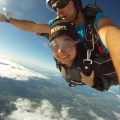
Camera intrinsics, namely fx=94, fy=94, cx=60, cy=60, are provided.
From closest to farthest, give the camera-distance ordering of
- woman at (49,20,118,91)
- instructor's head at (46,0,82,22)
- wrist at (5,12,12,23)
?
woman at (49,20,118,91) → instructor's head at (46,0,82,22) → wrist at (5,12,12,23)

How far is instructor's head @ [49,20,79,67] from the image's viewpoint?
2193mm

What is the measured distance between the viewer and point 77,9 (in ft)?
8.09

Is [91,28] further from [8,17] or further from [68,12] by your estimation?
[8,17]

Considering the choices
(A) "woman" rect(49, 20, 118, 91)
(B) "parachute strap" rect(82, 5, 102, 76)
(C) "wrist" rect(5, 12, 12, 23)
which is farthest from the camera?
(C) "wrist" rect(5, 12, 12, 23)

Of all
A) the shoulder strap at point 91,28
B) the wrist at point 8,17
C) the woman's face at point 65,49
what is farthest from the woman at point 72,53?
the wrist at point 8,17

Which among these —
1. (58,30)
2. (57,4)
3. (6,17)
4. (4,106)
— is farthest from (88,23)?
(4,106)

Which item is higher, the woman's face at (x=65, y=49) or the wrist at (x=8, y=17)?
the wrist at (x=8, y=17)

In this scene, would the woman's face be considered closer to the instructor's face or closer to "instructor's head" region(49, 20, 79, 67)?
"instructor's head" region(49, 20, 79, 67)

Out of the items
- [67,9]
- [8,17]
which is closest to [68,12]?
[67,9]

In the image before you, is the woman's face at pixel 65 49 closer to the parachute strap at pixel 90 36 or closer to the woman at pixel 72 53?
the woman at pixel 72 53

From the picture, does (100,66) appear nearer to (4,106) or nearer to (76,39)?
(76,39)

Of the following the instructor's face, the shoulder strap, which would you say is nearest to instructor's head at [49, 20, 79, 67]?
the instructor's face

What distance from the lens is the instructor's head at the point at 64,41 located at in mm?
2193

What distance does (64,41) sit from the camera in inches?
87.8
